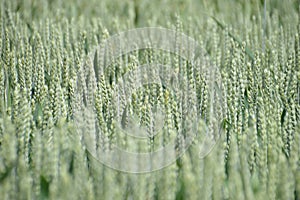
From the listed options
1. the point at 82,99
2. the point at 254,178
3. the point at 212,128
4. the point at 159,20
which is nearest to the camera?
the point at 254,178

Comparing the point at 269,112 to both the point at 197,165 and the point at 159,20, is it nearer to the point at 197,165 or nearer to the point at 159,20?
the point at 197,165

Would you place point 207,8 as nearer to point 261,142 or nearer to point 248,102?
point 248,102

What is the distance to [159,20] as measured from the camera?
2.10 m

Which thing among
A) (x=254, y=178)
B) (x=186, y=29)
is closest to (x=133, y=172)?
(x=254, y=178)

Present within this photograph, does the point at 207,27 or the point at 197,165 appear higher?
the point at 207,27

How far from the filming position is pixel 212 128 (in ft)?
3.61

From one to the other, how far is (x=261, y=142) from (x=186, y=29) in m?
0.81

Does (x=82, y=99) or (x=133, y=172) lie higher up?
(x=82, y=99)

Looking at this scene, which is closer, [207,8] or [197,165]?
[197,165]

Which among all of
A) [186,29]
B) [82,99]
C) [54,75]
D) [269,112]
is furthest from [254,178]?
[186,29]

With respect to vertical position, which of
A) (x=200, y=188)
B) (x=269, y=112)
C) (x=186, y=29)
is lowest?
(x=200, y=188)

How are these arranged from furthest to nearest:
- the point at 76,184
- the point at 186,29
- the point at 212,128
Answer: the point at 186,29
the point at 212,128
the point at 76,184

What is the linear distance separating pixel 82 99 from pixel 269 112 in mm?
370

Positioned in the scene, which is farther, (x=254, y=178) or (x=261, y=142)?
(x=261, y=142)
